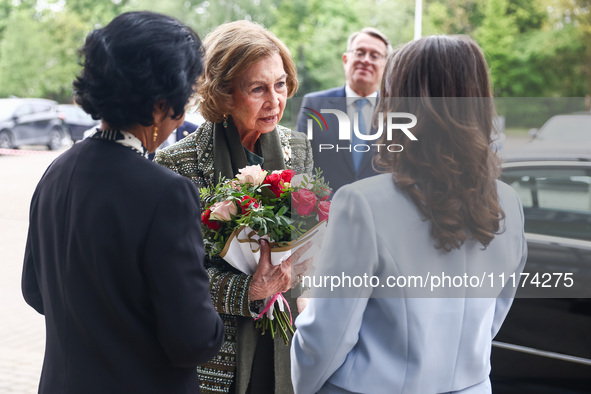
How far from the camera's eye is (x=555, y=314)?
3.09m

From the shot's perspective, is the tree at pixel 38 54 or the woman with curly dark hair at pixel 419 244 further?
the tree at pixel 38 54

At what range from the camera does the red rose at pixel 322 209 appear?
1851 millimetres

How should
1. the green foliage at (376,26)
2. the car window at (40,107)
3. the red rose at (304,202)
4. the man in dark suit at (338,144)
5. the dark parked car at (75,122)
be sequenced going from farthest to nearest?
the green foliage at (376,26) → the dark parked car at (75,122) → the car window at (40,107) → the red rose at (304,202) → the man in dark suit at (338,144)

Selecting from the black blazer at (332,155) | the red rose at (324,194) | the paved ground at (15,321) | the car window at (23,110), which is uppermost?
the black blazer at (332,155)

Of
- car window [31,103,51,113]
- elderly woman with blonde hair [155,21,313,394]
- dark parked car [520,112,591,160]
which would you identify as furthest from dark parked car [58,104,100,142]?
elderly woman with blonde hair [155,21,313,394]

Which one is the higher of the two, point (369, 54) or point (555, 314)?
point (369, 54)

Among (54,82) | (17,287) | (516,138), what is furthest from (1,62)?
(516,138)

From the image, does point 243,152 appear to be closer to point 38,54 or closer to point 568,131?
point 568,131

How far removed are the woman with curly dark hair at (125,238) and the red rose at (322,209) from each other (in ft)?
1.49

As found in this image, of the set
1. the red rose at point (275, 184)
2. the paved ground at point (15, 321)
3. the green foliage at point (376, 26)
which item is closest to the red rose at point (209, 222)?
the red rose at point (275, 184)

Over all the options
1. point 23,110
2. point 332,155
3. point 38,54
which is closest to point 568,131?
point 332,155

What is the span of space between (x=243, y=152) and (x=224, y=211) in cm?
50

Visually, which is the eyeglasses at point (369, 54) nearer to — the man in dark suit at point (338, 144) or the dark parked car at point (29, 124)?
the man in dark suit at point (338, 144)

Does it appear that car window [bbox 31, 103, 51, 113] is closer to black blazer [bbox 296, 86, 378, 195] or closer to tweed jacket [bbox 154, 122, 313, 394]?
tweed jacket [bbox 154, 122, 313, 394]
